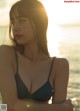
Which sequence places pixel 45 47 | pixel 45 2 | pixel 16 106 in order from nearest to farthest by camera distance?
pixel 16 106 < pixel 45 47 < pixel 45 2

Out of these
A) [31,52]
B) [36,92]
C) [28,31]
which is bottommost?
[36,92]

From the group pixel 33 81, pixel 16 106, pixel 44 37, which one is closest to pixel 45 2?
pixel 44 37

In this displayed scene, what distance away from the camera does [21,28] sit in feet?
4.79

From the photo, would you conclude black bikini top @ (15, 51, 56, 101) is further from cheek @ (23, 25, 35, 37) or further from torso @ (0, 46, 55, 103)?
cheek @ (23, 25, 35, 37)

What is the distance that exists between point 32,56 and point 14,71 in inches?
6.6

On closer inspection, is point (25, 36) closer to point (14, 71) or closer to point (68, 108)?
point (14, 71)

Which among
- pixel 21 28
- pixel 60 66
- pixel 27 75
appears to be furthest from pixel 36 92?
pixel 21 28

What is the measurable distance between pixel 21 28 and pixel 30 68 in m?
0.21

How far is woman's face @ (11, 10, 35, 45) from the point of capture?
1.46m

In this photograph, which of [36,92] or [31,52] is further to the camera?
[31,52]

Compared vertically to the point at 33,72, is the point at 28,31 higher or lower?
higher

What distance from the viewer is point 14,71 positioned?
146 cm

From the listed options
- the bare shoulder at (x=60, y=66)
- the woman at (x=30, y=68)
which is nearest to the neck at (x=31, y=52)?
the woman at (x=30, y=68)

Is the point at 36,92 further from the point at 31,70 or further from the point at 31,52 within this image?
the point at 31,52
